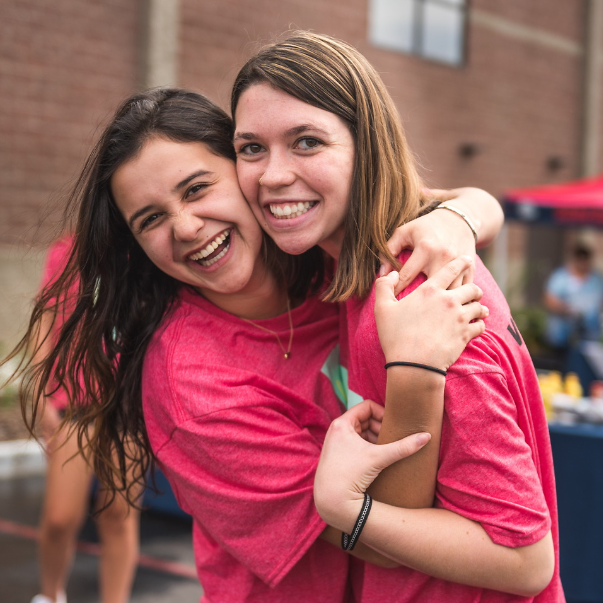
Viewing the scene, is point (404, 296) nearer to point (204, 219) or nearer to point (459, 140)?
point (204, 219)

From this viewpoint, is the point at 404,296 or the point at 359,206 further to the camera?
the point at 359,206

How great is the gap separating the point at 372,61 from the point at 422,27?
203cm

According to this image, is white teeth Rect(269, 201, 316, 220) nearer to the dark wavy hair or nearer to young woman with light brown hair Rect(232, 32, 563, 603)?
young woman with light brown hair Rect(232, 32, 563, 603)

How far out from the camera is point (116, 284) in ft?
6.64

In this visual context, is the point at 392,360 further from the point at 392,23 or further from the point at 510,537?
the point at 392,23

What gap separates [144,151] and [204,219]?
0.74 ft

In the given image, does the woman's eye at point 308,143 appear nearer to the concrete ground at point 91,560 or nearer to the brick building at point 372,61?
the brick building at point 372,61

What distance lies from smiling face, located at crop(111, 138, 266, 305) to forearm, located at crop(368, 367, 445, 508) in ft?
1.99

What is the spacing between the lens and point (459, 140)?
1306cm

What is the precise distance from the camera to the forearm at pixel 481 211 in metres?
1.95

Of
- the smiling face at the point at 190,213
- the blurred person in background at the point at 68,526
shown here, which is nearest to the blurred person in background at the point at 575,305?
the blurred person in background at the point at 68,526

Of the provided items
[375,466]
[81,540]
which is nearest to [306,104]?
[375,466]

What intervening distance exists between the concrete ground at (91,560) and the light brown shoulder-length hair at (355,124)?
9.50 feet

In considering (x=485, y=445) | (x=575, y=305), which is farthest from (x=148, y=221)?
(x=575, y=305)
